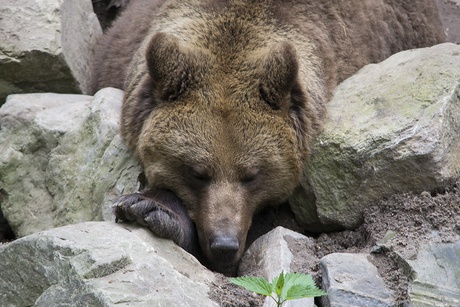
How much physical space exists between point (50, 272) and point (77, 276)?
0.80 ft

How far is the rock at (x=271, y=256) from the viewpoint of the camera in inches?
121

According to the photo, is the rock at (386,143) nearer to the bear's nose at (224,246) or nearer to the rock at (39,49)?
the bear's nose at (224,246)

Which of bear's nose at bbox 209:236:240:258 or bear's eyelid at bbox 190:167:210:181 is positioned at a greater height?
bear's eyelid at bbox 190:167:210:181

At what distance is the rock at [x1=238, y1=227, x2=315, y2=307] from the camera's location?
308 cm

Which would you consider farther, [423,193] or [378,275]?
[423,193]

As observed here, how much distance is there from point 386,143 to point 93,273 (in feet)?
7.71

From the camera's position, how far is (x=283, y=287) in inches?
93.4

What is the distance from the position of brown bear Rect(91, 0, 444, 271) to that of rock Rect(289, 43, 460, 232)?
21cm

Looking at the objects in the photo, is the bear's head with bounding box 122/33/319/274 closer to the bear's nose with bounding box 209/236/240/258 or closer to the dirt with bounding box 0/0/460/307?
the bear's nose with bounding box 209/236/240/258

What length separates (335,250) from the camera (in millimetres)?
3547

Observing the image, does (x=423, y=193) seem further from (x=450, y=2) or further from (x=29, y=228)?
(x=450, y=2)

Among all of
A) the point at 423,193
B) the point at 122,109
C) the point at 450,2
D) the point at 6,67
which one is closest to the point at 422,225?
the point at 423,193

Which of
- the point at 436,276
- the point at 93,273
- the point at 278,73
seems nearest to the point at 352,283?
the point at 436,276

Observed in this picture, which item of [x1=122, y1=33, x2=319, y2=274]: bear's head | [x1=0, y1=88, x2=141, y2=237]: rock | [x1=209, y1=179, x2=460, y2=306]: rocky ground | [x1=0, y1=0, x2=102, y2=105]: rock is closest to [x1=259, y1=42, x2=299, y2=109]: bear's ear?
[x1=122, y1=33, x2=319, y2=274]: bear's head
